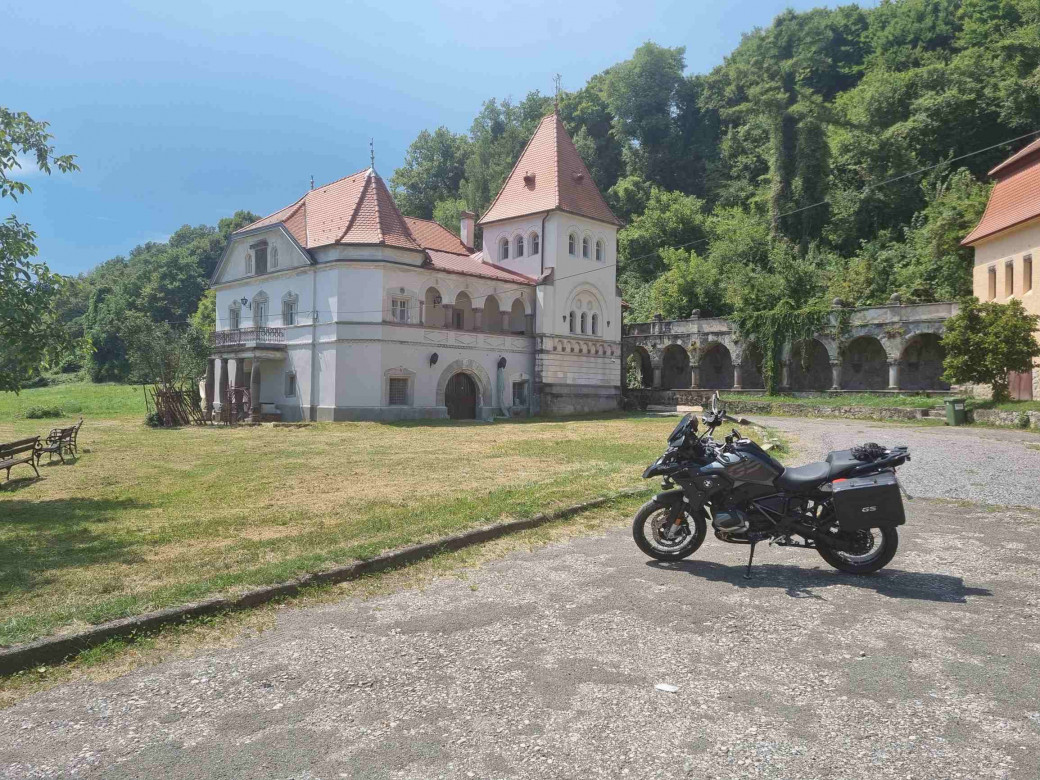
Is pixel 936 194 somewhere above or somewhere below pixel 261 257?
above

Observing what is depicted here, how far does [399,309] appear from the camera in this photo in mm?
34094

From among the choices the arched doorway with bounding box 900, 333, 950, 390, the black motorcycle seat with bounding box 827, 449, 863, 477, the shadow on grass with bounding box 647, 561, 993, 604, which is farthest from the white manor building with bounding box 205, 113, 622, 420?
the black motorcycle seat with bounding box 827, 449, 863, 477

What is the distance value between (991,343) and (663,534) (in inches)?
917

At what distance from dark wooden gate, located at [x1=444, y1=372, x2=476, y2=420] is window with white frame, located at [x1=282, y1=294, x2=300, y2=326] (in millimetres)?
8085

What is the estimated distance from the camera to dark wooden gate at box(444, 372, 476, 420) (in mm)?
36312

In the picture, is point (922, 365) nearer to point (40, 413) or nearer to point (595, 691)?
point (595, 691)

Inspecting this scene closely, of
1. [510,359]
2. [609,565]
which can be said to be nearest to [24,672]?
[609,565]

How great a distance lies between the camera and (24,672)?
4.62m

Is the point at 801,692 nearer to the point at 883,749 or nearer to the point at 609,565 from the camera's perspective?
the point at 883,749

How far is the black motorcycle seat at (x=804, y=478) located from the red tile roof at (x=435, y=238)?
35.3 metres

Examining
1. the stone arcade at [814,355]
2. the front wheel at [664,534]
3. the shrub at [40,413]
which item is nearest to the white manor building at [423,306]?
the stone arcade at [814,355]

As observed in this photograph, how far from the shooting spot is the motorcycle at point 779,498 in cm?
632

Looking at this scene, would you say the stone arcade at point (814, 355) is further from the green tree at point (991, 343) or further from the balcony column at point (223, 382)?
the balcony column at point (223, 382)

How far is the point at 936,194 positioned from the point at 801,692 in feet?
178
